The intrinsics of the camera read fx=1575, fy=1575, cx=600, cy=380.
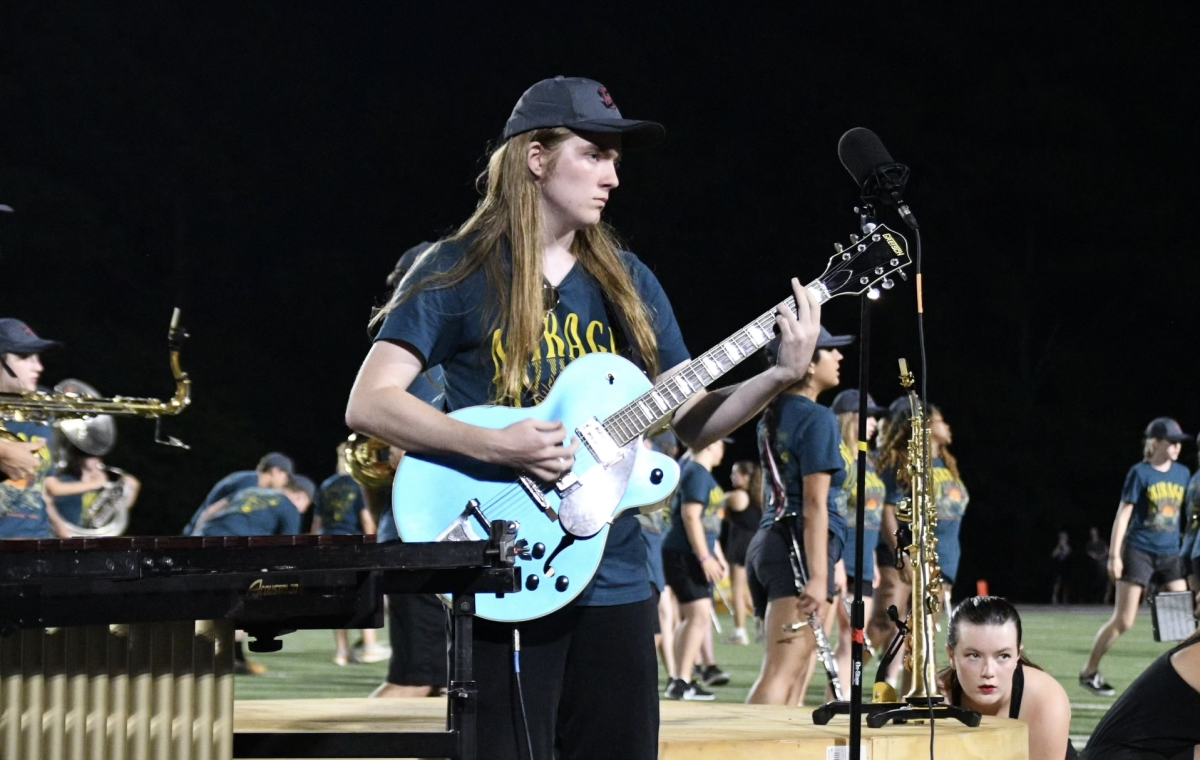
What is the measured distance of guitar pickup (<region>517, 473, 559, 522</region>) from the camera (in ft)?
11.7

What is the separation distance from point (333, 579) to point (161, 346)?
35.1m

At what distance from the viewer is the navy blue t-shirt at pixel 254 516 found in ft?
36.0

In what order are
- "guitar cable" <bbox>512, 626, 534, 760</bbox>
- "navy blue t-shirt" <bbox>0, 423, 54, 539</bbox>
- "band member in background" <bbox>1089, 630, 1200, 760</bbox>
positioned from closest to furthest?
"guitar cable" <bbox>512, 626, 534, 760</bbox>, "band member in background" <bbox>1089, 630, 1200, 760</bbox>, "navy blue t-shirt" <bbox>0, 423, 54, 539</bbox>

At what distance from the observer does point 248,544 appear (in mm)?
3270

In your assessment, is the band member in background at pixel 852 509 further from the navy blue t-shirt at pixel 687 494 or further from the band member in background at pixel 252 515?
the band member in background at pixel 252 515

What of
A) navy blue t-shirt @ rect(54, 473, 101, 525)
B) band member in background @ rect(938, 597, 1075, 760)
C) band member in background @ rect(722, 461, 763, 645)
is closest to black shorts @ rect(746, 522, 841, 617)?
band member in background @ rect(938, 597, 1075, 760)

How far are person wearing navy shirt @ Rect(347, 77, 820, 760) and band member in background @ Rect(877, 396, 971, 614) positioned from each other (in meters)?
6.10

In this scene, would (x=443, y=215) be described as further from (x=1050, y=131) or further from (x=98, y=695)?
(x=98, y=695)

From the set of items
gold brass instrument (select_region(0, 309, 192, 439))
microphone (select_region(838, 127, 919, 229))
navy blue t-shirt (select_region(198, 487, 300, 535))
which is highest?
microphone (select_region(838, 127, 919, 229))

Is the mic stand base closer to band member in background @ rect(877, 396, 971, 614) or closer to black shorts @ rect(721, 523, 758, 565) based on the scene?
band member in background @ rect(877, 396, 971, 614)

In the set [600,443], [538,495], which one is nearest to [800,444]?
[600,443]

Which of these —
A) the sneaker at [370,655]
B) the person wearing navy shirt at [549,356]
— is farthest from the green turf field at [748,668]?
the person wearing navy shirt at [549,356]

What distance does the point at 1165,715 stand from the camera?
5.06m

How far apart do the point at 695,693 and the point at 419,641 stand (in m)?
4.93
